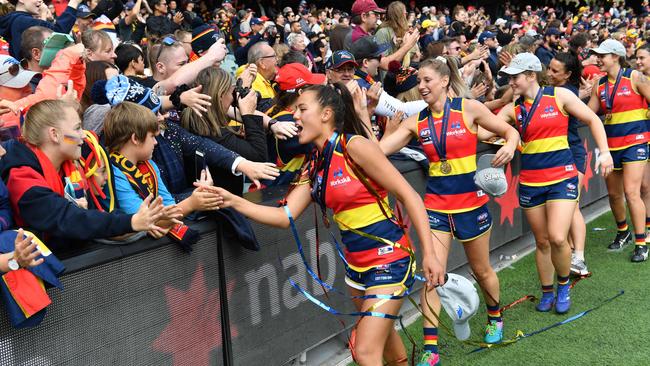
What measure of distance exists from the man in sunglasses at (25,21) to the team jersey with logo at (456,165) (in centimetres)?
317

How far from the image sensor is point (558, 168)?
5.59m

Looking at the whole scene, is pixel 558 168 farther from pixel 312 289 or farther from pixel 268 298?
pixel 268 298

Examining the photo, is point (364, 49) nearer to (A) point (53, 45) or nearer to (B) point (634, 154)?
(A) point (53, 45)

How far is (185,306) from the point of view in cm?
370

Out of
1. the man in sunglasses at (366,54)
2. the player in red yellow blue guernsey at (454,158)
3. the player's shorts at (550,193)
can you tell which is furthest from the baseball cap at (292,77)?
the player's shorts at (550,193)

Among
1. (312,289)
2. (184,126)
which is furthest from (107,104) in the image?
(312,289)

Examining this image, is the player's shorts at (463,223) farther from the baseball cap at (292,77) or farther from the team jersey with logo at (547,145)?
the baseball cap at (292,77)

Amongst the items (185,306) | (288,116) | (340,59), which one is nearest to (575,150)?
(340,59)

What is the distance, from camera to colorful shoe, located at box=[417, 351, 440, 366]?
4.57 metres

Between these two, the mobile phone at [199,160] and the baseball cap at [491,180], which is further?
the baseball cap at [491,180]

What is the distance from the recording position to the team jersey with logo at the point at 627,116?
716 centimetres

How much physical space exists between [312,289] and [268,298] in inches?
21.8

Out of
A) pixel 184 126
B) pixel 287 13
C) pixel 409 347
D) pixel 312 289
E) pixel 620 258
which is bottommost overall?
pixel 287 13

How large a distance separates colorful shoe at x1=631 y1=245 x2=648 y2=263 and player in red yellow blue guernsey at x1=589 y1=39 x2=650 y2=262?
23 cm
